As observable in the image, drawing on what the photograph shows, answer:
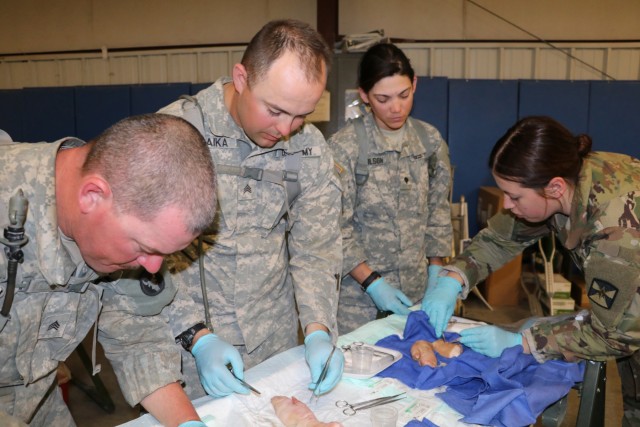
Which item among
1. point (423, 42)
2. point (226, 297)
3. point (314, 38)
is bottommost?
point (226, 297)

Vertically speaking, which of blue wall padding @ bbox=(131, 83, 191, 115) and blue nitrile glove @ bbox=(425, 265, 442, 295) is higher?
blue wall padding @ bbox=(131, 83, 191, 115)

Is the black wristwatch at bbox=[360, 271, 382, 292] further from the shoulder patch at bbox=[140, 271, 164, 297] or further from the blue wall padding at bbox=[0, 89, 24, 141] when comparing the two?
the blue wall padding at bbox=[0, 89, 24, 141]

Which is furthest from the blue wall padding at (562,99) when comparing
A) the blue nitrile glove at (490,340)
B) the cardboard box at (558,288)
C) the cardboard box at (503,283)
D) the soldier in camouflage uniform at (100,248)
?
the soldier in camouflage uniform at (100,248)

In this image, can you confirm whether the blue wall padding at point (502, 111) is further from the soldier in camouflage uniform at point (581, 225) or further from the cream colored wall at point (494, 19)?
the soldier in camouflage uniform at point (581, 225)

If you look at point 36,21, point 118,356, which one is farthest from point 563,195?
point 36,21

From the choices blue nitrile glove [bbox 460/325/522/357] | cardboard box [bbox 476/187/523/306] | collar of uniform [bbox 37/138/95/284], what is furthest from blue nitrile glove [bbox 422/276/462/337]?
cardboard box [bbox 476/187/523/306]

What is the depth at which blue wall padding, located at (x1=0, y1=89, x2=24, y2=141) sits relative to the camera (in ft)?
24.5

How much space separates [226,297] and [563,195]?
43.6 inches

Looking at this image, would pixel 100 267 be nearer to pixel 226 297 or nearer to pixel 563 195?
pixel 226 297

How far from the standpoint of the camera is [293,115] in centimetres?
151

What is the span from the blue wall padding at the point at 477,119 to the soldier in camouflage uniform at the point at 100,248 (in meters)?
4.90

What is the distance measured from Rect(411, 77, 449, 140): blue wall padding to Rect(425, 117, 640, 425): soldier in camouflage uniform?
4036mm

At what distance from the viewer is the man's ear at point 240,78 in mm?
1553

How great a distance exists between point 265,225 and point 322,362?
1.48ft
